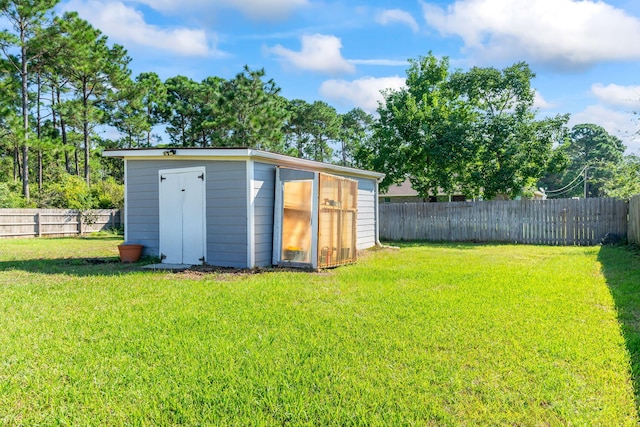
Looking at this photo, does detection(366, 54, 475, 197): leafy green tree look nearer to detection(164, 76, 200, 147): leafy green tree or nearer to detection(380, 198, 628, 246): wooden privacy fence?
detection(380, 198, 628, 246): wooden privacy fence

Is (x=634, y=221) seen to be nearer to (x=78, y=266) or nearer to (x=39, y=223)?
(x=78, y=266)

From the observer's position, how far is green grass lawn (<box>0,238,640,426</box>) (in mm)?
2361

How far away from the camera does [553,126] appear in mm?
13930

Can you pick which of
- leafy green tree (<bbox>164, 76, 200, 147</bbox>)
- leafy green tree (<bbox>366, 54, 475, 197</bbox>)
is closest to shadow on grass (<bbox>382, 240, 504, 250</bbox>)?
leafy green tree (<bbox>366, 54, 475, 197</bbox>)

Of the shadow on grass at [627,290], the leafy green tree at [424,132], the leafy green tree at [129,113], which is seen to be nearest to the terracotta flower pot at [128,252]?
the shadow on grass at [627,290]

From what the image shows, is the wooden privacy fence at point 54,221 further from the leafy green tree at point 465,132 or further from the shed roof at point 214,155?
the leafy green tree at point 465,132

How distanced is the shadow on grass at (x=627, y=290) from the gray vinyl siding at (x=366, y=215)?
5419 mm

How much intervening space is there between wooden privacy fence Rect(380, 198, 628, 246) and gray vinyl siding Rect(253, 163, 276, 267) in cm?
748

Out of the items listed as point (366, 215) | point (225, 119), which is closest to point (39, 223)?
point (225, 119)

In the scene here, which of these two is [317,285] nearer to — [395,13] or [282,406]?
[282,406]

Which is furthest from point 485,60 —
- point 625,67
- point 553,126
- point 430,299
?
point 430,299

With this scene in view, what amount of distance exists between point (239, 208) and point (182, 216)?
4.60 ft

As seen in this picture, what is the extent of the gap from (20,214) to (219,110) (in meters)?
10.7

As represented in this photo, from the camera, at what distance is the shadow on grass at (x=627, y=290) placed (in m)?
3.15
